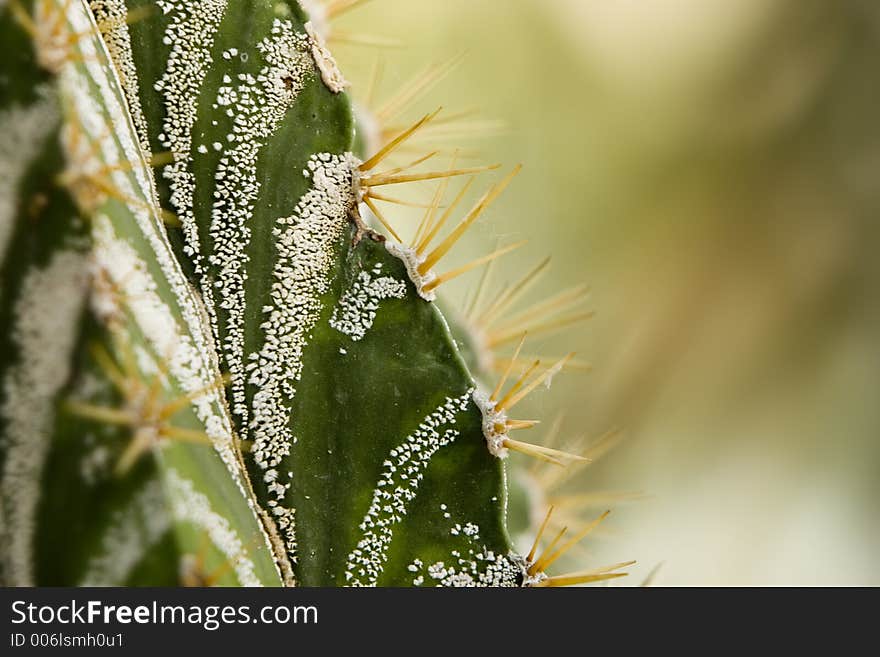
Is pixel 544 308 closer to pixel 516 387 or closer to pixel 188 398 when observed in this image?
pixel 516 387

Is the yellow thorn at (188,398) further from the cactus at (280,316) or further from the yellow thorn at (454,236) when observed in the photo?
the yellow thorn at (454,236)

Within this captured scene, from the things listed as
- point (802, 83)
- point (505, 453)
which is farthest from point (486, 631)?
point (802, 83)

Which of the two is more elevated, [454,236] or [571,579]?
[454,236]

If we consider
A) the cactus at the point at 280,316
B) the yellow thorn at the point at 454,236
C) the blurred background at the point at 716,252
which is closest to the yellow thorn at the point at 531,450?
the cactus at the point at 280,316

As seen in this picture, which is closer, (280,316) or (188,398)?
(188,398)

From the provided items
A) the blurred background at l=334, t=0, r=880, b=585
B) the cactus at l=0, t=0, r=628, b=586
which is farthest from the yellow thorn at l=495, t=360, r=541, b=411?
the blurred background at l=334, t=0, r=880, b=585

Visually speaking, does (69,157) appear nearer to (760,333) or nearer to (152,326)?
(152,326)

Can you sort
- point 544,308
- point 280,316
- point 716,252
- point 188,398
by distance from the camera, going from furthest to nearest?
point 716,252
point 544,308
point 280,316
point 188,398

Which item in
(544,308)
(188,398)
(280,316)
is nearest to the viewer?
(188,398)

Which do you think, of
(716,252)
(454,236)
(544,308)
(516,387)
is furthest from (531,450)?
(716,252)
